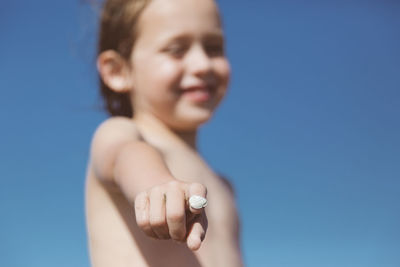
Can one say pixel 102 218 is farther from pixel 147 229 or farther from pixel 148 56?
pixel 147 229

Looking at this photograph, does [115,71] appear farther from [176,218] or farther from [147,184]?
[176,218]

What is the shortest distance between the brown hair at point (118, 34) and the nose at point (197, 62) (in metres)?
0.16

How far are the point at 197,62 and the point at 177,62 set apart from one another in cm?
4

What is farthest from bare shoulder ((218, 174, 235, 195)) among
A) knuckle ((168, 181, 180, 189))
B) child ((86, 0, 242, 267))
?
knuckle ((168, 181, 180, 189))

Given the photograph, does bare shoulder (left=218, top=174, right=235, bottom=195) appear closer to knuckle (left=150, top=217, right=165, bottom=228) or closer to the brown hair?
the brown hair

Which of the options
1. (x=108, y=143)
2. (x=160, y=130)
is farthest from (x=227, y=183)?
(x=108, y=143)

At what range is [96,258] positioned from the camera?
0.98 meters

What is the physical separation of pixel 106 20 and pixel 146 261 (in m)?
0.64

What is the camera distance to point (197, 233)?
0.50m

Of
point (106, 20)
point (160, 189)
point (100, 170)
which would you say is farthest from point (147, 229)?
point (106, 20)

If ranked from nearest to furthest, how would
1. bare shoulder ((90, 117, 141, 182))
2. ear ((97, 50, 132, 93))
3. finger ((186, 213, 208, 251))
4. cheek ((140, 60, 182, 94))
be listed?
finger ((186, 213, 208, 251)), bare shoulder ((90, 117, 141, 182)), cheek ((140, 60, 182, 94)), ear ((97, 50, 132, 93))

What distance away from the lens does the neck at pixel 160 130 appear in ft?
3.55

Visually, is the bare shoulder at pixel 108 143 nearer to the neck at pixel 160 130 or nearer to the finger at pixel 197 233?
the neck at pixel 160 130

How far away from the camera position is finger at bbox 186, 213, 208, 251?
19.4 inches
